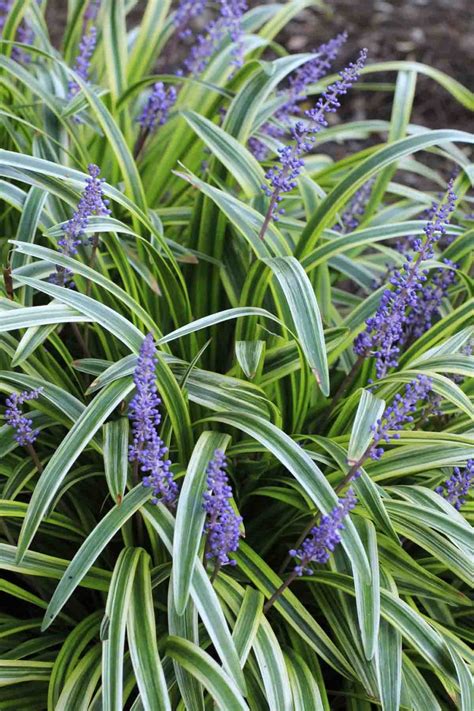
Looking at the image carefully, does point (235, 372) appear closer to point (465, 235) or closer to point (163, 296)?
point (163, 296)

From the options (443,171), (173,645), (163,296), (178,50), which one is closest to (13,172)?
(163,296)

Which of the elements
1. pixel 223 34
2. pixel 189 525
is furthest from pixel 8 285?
pixel 223 34

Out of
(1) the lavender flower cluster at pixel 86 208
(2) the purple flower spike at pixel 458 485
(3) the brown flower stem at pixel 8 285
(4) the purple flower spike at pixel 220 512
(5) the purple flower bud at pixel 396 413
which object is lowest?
(4) the purple flower spike at pixel 220 512

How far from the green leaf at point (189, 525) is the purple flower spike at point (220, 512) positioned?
0.11 feet

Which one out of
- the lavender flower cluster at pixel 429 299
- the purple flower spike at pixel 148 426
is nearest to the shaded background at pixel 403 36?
the lavender flower cluster at pixel 429 299

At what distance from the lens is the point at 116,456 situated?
1.98m

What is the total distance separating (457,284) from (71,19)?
1827 mm

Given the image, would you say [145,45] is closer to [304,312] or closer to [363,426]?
[304,312]

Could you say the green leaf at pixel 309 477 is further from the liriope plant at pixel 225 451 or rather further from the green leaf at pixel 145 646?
the green leaf at pixel 145 646

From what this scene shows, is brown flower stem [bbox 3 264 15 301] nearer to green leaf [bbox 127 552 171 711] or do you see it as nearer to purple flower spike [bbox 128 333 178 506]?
purple flower spike [bbox 128 333 178 506]

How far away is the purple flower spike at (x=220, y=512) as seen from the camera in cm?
171

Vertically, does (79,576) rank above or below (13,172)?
below

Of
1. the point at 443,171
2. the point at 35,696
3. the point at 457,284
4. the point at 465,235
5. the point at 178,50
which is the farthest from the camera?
the point at 178,50

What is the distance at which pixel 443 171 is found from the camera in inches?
199
